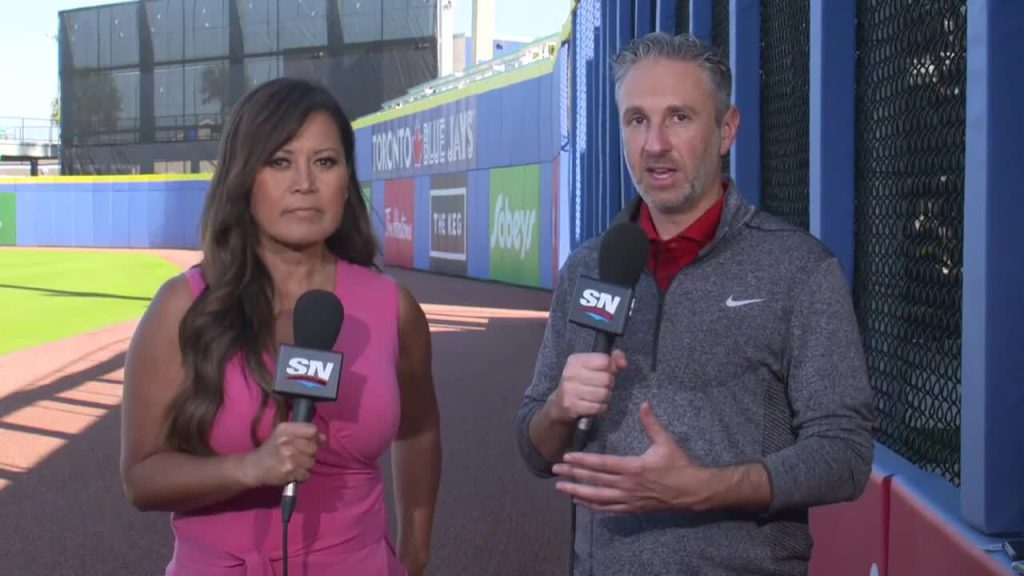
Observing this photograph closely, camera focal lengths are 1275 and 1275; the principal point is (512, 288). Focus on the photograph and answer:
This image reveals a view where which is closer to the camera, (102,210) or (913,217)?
(913,217)

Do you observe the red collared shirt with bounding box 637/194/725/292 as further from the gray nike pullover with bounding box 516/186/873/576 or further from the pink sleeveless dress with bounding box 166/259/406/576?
the pink sleeveless dress with bounding box 166/259/406/576

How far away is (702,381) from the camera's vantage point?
1.95m

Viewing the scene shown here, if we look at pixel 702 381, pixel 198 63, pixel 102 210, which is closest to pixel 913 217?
pixel 702 381

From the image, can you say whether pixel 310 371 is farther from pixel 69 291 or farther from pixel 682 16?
pixel 69 291

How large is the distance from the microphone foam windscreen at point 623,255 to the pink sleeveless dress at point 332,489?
0.59 meters

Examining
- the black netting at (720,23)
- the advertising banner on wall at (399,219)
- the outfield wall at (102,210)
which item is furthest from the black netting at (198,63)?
the black netting at (720,23)

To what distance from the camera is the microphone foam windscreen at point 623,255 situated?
1938 millimetres

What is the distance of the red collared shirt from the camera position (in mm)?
2043

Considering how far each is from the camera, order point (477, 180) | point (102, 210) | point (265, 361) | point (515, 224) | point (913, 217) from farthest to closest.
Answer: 1. point (102, 210)
2. point (477, 180)
3. point (515, 224)
4. point (913, 217)
5. point (265, 361)

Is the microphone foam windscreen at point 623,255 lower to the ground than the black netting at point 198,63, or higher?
lower

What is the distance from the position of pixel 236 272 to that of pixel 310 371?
44 cm

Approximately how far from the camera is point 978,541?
7.88 ft

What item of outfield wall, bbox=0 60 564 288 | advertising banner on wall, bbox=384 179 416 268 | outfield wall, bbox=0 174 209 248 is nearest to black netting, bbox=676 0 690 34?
outfield wall, bbox=0 60 564 288

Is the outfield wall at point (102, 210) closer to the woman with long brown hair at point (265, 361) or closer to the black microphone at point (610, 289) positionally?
the woman with long brown hair at point (265, 361)
